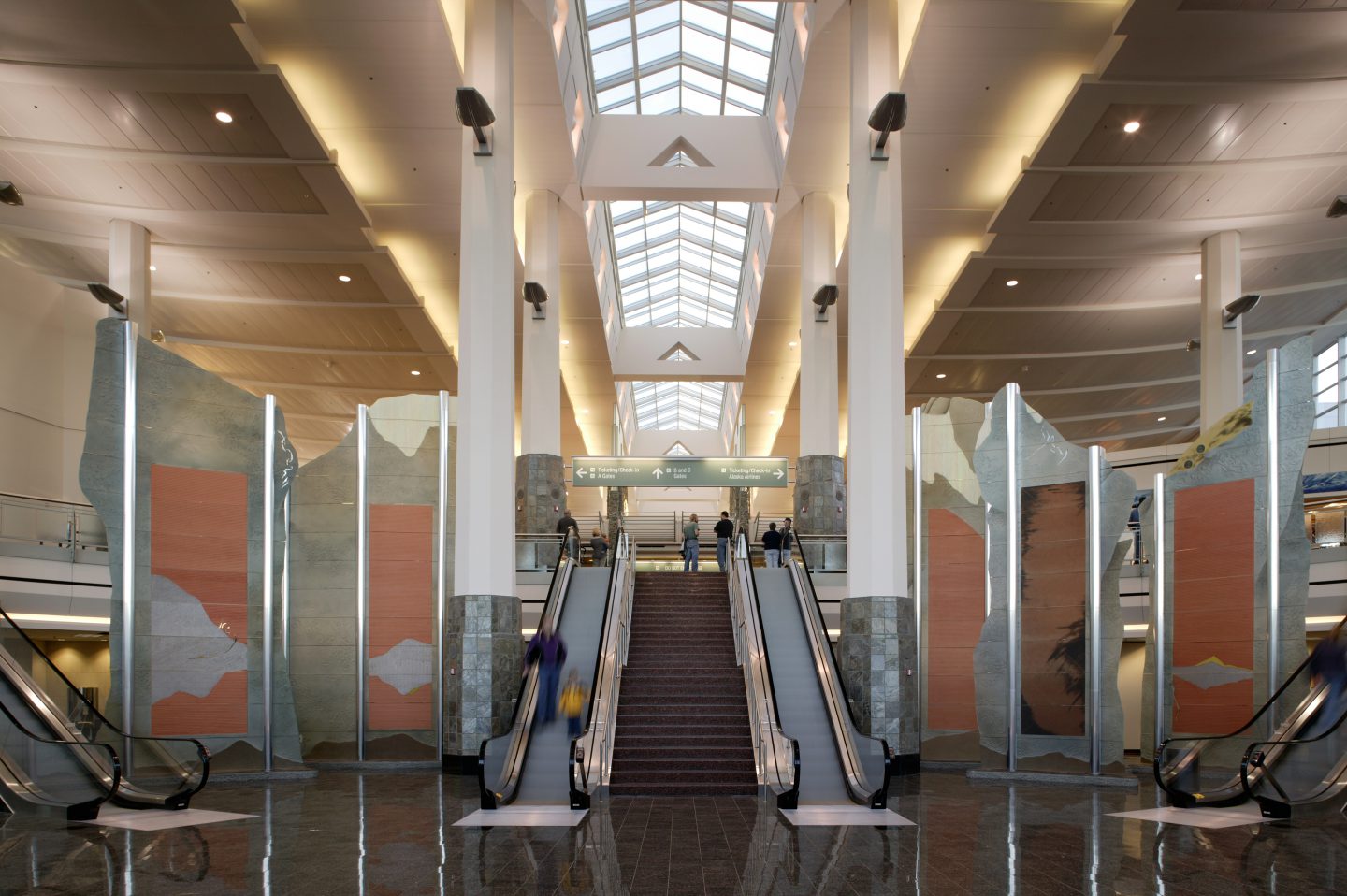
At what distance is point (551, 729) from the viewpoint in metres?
13.0

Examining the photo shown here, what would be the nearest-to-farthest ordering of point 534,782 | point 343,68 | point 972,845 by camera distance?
point 972,845, point 534,782, point 343,68

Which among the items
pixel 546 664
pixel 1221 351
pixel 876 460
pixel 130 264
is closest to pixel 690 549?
pixel 546 664

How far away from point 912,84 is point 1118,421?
82.3 ft

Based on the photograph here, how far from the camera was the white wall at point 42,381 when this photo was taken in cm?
1747

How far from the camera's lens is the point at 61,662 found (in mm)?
Answer: 18266

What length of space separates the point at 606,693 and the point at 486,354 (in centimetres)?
467

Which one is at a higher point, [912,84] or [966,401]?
[912,84]

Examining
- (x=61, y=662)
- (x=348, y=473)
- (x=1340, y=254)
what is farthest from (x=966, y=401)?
(x=61, y=662)

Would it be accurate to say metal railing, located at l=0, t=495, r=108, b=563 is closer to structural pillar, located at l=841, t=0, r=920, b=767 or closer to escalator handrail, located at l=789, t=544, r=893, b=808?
escalator handrail, located at l=789, t=544, r=893, b=808

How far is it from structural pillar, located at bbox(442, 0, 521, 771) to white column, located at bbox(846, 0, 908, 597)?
15.1 feet

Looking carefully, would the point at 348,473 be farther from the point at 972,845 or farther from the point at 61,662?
the point at 972,845

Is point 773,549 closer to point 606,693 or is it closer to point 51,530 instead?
point 606,693

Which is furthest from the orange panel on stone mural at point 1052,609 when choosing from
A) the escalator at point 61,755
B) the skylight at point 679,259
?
the skylight at point 679,259

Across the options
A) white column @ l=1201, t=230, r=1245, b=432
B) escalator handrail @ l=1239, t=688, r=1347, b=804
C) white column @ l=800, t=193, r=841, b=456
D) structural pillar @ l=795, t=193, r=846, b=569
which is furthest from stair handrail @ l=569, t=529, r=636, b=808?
white column @ l=1201, t=230, r=1245, b=432
